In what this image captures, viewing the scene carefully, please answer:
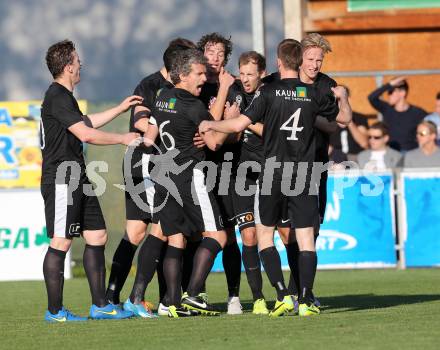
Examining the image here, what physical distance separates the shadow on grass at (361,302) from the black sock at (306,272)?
1.83 ft

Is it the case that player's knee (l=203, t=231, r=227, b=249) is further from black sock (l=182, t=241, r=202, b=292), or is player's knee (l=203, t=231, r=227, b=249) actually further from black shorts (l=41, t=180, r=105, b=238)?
black shorts (l=41, t=180, r=105, b=238)

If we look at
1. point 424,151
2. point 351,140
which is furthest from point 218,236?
point 351,140

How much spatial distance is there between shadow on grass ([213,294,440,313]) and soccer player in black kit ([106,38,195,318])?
881 millimetres

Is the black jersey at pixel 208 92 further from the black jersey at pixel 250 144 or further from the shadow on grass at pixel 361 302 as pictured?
the shadow on grass at pixel 361 302

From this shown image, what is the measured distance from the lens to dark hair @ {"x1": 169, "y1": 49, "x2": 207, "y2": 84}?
10.1m

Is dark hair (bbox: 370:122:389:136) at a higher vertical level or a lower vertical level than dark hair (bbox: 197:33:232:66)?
lower

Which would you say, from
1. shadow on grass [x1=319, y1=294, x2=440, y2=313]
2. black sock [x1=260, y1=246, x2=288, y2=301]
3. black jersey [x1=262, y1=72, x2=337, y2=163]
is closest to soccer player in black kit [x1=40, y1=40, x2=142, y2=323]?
black jersey [x1=262, y1=72, x2=337, y2=163]

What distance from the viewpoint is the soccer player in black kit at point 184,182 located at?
400 inches

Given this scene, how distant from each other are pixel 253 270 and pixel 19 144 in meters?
7.50

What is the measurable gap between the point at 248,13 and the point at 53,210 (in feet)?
31.9

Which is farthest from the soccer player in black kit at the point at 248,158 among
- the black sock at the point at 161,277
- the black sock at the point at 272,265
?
the black sock at the point at 161,277

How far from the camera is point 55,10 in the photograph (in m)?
19.4

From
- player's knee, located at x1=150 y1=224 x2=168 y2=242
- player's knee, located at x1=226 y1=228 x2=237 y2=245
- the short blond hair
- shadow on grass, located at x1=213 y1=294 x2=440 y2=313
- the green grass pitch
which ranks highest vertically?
the short blond hair

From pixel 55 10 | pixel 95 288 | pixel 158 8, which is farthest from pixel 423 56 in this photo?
pixel 95 288
